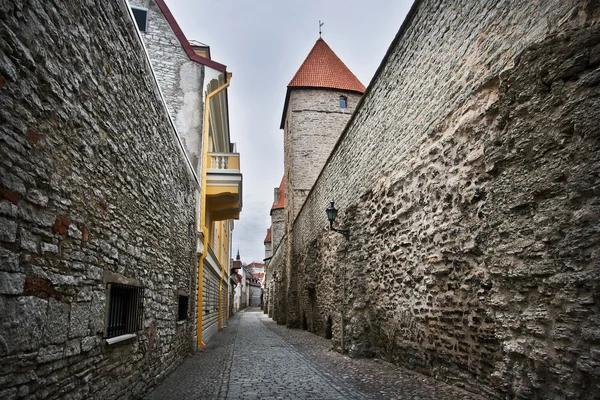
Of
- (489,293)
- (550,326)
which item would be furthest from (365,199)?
(550,326)

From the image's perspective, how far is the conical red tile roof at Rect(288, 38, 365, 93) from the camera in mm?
22047

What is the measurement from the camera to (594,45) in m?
3.16

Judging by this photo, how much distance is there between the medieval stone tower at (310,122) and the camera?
2081cm

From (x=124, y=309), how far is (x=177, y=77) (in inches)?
278

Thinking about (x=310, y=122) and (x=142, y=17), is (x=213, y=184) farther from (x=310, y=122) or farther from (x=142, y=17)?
(x=310, y=122)

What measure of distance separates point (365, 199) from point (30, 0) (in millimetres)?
6806

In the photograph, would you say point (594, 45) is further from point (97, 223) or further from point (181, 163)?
point (181, 163)

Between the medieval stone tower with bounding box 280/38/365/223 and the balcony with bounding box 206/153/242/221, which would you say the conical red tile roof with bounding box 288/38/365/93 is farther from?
the balcony with bounding box 206/153/242/221

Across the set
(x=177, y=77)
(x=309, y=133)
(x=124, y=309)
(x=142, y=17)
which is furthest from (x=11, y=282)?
(x=309, y=133)

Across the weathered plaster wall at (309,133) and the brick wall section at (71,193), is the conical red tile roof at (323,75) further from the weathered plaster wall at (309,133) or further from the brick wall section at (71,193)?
the brick wall section at (71,193)

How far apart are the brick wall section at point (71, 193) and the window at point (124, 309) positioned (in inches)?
6.1

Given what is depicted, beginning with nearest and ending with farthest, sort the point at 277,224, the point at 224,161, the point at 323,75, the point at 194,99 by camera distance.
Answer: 1. the point at 194,99
2. the point at 224,161
3. the point at 323,75
4. the point at 277,224

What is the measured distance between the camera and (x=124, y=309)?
4.38 meters

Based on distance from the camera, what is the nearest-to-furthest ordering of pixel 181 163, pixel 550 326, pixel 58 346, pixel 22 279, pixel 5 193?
pixel 5 193 < pixel 22 279 < pixel 58 346 < pixel 550 326 < pixel 181 163
